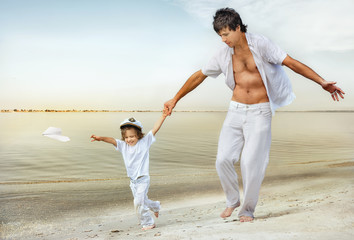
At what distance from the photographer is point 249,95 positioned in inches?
154

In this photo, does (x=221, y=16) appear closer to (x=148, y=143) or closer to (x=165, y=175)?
(x=148, y=143)

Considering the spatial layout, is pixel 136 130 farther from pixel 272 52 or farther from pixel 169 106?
pixel 272 52

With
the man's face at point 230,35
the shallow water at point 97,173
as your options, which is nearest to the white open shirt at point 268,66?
the man's face at point 230,35

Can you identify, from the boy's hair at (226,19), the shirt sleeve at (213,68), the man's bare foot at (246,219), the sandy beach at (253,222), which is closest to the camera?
the sandy beach at (253,222)

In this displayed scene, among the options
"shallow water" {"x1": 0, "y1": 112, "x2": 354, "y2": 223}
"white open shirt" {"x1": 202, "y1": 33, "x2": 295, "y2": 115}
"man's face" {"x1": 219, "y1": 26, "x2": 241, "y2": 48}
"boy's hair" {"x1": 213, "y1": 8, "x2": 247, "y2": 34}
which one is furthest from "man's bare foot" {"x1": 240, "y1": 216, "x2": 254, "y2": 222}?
"shallow water" {"x1": 0, "y1": 112, "x2": 354, "y2": 223}

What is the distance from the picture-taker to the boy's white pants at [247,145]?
12.7ft

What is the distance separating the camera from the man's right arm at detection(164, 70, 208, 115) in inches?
170

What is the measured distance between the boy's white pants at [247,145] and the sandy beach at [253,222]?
0.37 meters

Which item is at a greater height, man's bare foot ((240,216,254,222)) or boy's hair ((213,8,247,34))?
boy's hair ((213,8,247,34))

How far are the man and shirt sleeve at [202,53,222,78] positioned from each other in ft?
0.21

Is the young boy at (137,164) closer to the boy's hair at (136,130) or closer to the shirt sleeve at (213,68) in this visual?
the boy's hair at (136,130)

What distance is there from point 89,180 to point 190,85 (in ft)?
15.0

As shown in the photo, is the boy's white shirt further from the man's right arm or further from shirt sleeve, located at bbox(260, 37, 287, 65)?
shirt sleeve, located at bbox(260, 37, 287, 65)

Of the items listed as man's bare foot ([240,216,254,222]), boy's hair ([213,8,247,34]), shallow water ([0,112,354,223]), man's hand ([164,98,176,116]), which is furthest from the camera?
shallow water ([0,112,354,223])
